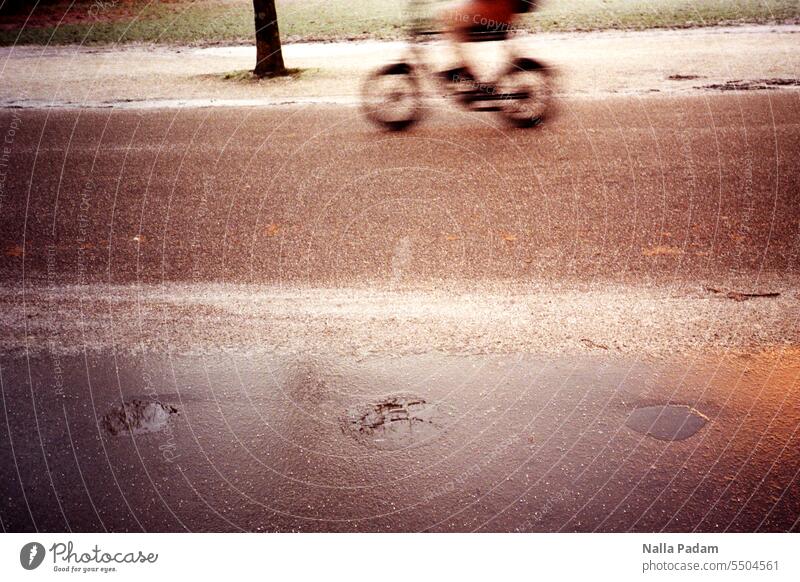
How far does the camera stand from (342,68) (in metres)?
8.93

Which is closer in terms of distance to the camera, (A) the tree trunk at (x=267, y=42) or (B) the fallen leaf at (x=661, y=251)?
(B) the fallen leaf at (x=661, y=251)

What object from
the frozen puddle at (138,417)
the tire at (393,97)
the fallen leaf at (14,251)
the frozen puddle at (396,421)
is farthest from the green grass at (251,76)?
the frozen puddle at (396,421)

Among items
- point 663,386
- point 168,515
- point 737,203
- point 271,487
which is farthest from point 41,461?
point 737,203

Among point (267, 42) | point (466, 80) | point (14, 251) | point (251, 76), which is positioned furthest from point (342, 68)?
point (14, 251)

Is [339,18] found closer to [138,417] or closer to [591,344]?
[591,344]

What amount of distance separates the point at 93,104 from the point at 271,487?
23.7ft

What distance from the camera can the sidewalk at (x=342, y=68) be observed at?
26.4 feet

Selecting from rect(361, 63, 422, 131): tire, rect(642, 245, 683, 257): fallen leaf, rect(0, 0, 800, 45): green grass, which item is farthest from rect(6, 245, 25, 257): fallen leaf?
rect(0, 0, 800, 45): green grass

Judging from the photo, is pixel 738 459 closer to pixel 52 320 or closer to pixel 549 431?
pixel 549 431

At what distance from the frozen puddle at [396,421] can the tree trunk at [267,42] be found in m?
7.07

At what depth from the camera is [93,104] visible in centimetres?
833

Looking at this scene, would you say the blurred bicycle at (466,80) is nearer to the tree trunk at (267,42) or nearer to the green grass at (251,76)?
the green grass at (251,76)
